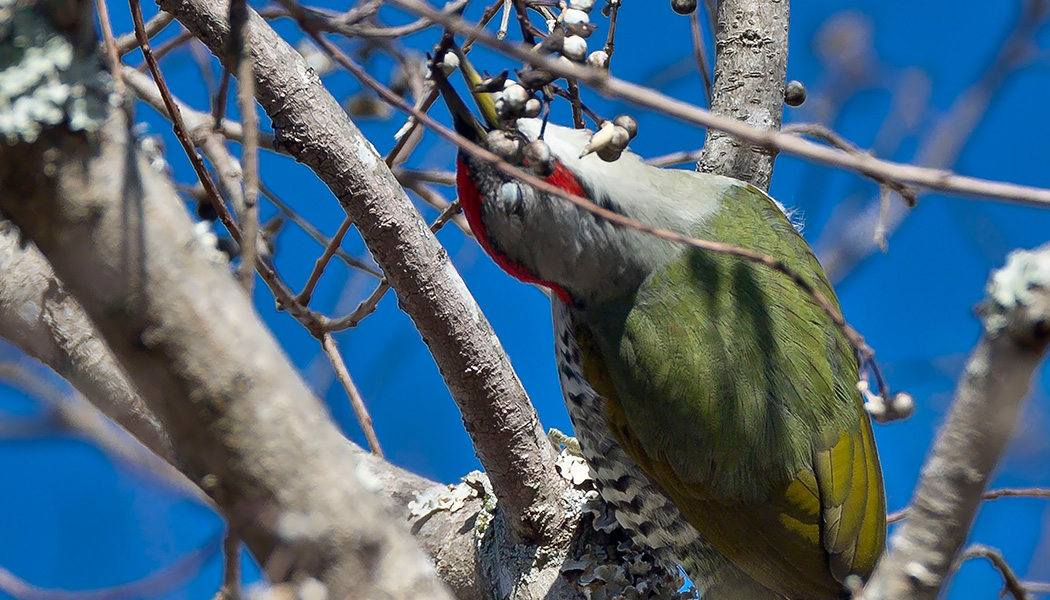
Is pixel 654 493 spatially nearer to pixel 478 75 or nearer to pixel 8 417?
pixel 478 75

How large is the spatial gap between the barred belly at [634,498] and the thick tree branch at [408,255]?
172 mm

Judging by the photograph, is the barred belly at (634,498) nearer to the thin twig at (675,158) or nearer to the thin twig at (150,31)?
the thin twig at (675,158)

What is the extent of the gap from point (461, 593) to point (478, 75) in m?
1.39

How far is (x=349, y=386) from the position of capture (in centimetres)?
237

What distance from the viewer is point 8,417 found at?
1.00 metres

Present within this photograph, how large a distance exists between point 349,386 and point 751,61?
133 centimetres

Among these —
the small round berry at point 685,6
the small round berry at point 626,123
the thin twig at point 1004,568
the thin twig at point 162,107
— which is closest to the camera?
the thin twig at point 1004,568

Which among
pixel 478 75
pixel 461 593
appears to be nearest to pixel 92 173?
pixel 478 75

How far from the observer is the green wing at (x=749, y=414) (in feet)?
6.90

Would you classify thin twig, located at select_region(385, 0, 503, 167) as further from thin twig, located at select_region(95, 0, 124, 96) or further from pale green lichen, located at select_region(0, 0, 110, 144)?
pale green lichen, located at select_region(0, 0, 110, 144)

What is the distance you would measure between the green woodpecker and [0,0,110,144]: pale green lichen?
127 cm

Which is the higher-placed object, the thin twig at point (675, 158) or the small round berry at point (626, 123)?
the small round berry at point (626, 123)

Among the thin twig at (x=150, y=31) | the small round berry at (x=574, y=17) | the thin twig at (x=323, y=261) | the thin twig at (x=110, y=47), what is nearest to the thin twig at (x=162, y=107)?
the thin twig at (x=150, y=31)

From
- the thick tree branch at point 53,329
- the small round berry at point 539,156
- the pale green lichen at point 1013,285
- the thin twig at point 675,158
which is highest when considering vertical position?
the pale green lichen at point 1013,285
